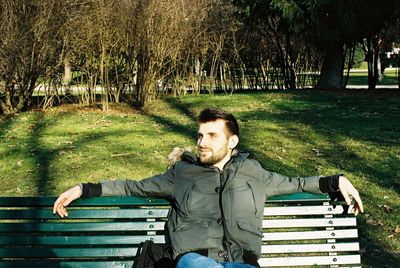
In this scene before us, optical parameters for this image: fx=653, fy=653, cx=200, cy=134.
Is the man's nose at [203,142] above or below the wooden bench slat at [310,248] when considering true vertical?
above

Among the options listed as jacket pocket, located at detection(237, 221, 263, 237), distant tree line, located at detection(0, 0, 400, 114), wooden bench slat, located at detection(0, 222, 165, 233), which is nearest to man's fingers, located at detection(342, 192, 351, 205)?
jacket pocket, located at detection(237, 221, 263, 237)

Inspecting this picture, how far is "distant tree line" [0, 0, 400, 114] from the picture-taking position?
521 inches

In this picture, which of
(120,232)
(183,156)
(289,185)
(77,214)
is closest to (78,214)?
(77,214)

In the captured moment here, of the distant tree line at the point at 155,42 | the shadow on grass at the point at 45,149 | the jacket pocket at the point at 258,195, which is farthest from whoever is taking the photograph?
the distant tree line at the point at 155,42

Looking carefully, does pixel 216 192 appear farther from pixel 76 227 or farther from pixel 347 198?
pixel 76 227

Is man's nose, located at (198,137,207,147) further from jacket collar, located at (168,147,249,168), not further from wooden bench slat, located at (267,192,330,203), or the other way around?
wooden bench slat, located at (267,192,330,203)

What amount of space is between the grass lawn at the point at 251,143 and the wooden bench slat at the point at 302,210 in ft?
4.50

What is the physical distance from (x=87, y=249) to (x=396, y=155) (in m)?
5.79

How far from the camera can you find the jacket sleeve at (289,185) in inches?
149

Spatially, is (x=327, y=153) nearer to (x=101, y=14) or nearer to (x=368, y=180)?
(x=368, y=180)

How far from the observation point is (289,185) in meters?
3.83

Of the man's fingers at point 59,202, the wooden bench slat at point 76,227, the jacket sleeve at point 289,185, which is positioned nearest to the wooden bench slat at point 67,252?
the wooden bench slat at point 76,227

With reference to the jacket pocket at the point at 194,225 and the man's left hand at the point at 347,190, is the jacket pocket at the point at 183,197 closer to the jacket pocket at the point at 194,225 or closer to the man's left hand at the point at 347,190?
the jacket pocket at the point at 194,225

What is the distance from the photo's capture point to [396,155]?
339 inches
